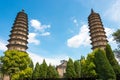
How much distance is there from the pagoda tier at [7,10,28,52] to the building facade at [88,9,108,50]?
19914mm

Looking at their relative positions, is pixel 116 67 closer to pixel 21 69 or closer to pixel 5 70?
pixel 21 69

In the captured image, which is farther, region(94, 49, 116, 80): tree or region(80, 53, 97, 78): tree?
region(80, 53, 97, 78): tree

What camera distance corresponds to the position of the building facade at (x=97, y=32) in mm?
52000

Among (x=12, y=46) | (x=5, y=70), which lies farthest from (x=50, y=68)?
(x=5, y=70)

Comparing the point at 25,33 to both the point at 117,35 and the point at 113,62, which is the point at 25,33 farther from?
the point at 113,62

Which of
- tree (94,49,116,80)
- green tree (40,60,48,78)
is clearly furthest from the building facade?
tree (94,49,116,80)

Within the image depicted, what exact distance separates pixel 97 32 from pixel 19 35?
23.0m

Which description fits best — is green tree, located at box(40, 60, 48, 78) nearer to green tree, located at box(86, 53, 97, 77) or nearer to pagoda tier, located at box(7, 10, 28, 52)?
pagoda tier, located at box(7, 10, 28, 52)

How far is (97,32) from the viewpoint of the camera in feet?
176

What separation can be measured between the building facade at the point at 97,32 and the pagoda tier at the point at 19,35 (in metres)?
19.9

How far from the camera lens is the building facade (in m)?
52.0

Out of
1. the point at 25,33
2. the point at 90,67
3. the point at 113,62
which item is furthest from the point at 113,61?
the point at 25,33

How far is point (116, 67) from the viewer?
26.4m

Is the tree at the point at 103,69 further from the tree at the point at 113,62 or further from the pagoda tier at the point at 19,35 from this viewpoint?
the pagoda tier at the point at 19,35
